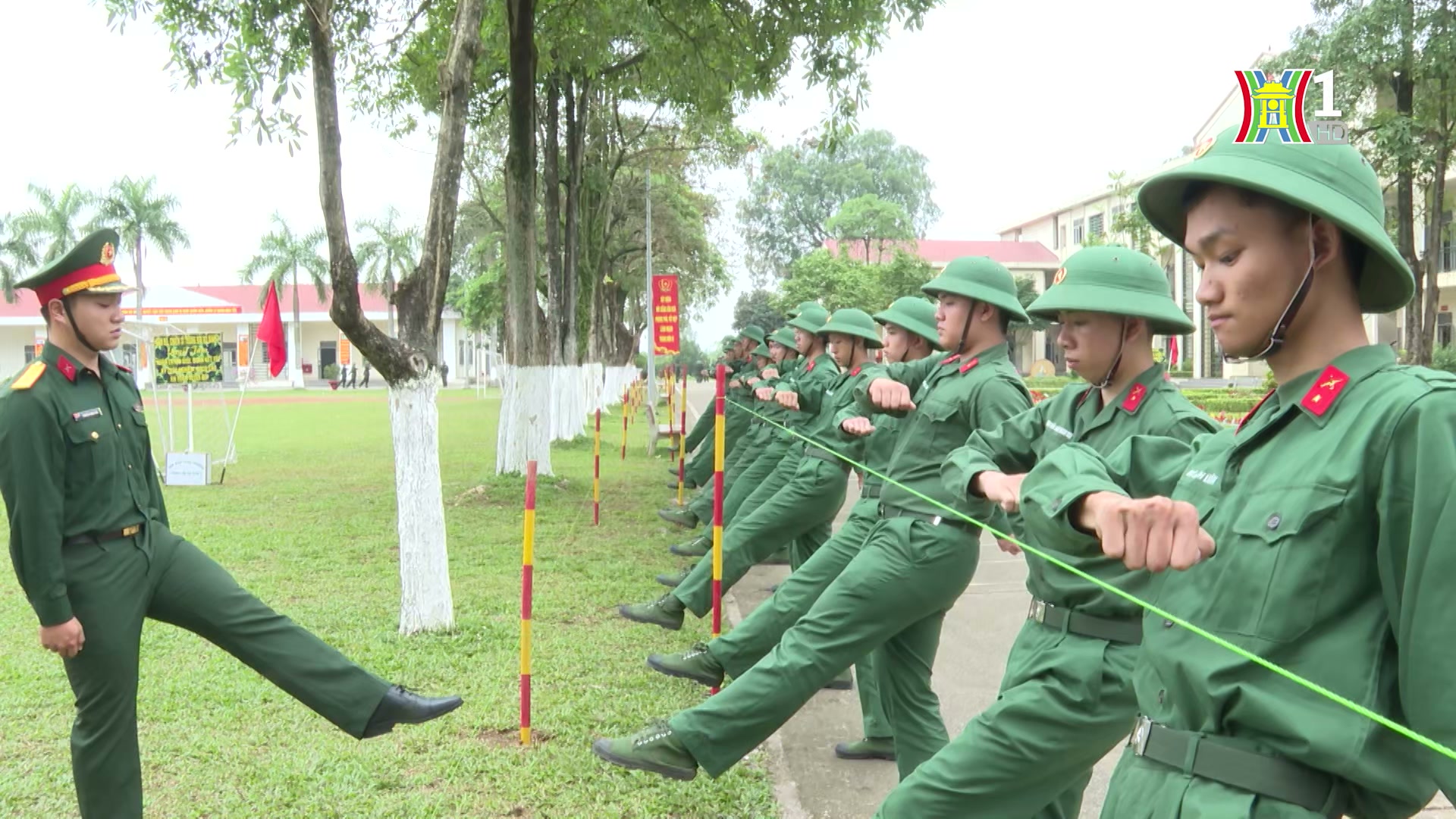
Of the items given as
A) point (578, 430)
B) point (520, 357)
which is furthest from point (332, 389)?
point (520, 357)

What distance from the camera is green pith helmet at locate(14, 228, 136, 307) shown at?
3727mm

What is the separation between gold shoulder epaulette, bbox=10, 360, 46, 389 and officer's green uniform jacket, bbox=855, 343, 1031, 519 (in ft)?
9.71

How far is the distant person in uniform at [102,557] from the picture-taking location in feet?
11.4

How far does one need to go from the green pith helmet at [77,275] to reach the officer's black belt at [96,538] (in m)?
0.83

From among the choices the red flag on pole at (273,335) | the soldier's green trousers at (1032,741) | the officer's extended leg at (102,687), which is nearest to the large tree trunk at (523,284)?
the red flag on pole at (273,335)

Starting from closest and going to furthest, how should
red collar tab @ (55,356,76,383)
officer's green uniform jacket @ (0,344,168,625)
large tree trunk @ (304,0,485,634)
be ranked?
officer's green uniform jacket @ (0,344,168,625), red collar tab @ (55,356,76,383), large tree trunk @ (304,0,485,634)

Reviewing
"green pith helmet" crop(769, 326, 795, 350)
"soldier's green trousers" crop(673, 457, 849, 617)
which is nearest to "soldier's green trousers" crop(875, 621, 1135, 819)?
"soldier's green trousers" crop(673, 457, 849, 617)

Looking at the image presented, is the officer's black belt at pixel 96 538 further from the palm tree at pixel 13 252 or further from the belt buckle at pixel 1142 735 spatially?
the palm tree at pixel 13 252

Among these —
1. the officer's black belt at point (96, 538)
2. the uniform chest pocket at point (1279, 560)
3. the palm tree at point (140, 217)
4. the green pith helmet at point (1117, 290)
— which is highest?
the palm tree at point (140, 217)

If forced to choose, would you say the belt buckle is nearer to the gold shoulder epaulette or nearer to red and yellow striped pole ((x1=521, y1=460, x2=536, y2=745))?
red and yellow striped pole ((x1=521, y1=460, x2=536, y2=745))

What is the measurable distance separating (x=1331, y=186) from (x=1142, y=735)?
0.99m

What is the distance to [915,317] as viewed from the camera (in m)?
5.94

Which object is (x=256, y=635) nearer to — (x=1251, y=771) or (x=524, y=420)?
(x=1251, y=771)

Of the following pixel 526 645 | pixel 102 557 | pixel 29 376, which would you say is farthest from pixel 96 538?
pixel 526 645
